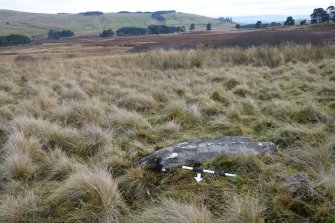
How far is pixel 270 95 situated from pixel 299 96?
64 centimetres

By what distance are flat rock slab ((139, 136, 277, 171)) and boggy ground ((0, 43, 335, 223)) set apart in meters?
0.15

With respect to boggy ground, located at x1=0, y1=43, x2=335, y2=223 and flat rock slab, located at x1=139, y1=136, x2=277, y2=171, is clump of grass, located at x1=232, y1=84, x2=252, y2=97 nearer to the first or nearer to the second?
boggy ground, located at x1=0, y1=43, x2=335, y2=223

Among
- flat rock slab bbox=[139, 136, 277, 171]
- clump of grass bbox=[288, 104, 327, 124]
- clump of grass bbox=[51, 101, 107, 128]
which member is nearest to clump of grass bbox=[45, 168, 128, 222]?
flat rock slab bbox=[139, 136, 277, 171]

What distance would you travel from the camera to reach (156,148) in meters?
4.68

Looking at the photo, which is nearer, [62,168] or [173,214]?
[173,214]

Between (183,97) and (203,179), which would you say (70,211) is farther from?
(183,97)

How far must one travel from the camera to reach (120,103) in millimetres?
7750

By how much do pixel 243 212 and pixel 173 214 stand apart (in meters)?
0.57

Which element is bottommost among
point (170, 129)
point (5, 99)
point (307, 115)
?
point (5, 99)

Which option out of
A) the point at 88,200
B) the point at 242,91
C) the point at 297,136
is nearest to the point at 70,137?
the point at 88,200

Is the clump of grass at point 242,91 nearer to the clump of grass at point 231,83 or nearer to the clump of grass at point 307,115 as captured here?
the clump of grass at point 231,83

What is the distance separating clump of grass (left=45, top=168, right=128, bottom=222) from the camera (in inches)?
118

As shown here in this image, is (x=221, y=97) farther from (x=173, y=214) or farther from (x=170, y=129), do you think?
(x=173, y=214)

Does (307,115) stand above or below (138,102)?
above
